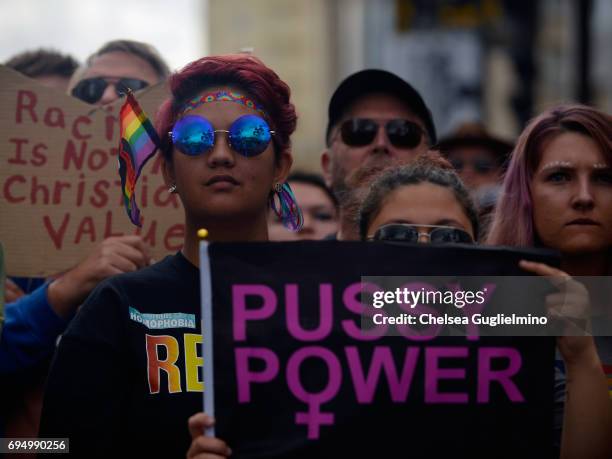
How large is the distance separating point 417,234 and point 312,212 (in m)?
2.65

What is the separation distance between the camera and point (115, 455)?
3.16 metres

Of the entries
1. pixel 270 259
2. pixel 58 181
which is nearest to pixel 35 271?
pixel 58 181

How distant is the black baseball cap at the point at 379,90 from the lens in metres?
4.87

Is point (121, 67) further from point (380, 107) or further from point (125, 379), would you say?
point (125, 379)

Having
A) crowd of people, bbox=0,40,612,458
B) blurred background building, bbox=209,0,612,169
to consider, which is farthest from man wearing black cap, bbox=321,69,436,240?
blurred background building, bbox=209,0,612,169

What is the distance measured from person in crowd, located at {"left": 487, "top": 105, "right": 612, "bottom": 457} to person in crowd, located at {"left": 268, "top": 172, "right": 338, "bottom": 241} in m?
2.02

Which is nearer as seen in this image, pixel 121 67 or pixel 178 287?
pixel 178 287

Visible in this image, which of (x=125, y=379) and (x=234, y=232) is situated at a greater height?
(x=234, y=232)

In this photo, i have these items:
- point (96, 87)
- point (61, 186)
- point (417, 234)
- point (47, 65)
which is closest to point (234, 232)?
point (417, 234)

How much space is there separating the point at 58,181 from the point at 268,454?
5.95 ft

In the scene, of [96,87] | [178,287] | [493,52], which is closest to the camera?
[178,287]

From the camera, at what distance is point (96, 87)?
4.73 metres

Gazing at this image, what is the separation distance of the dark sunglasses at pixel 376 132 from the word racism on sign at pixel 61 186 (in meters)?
0.90

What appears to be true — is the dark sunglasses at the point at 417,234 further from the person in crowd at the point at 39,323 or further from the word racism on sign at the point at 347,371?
the person in crowd at the point at 39,323
